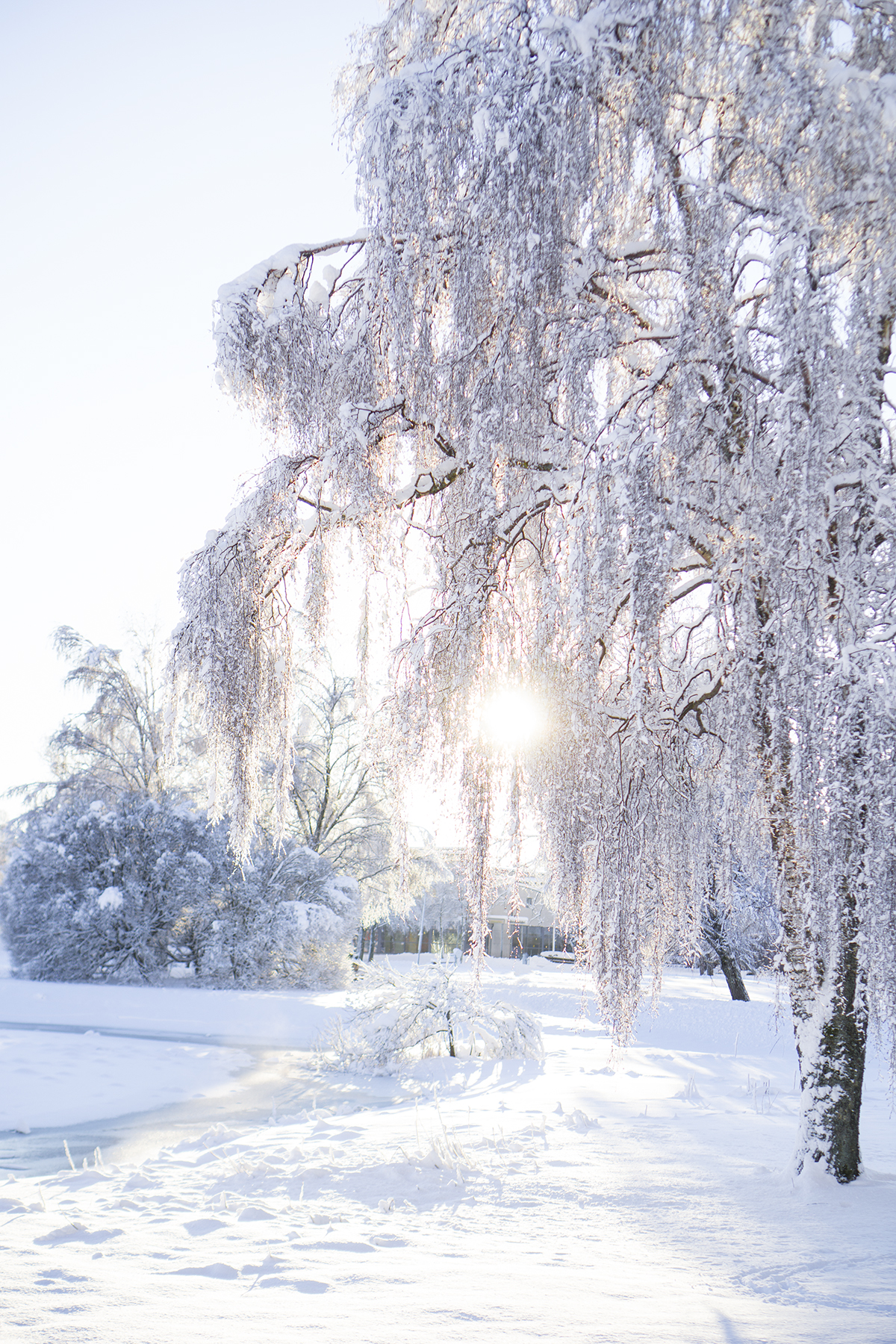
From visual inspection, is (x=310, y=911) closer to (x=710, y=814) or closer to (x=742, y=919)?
(x=742, y=919)

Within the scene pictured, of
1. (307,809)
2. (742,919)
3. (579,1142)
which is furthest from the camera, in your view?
(307,809)

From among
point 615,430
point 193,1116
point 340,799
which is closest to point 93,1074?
point 193,1116

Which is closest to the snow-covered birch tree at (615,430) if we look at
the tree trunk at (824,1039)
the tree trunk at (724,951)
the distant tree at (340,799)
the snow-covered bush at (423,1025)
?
the tree trunk at (824,1039)

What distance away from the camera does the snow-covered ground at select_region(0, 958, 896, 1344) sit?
353 centimetres

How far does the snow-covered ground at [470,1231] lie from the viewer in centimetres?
353

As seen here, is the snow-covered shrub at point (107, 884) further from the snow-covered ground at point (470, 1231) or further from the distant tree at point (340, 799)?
the snow-covered ground at point (470, 1231)

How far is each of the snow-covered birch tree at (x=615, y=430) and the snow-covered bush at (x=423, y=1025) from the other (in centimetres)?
671

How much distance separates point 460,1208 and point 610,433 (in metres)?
4.44

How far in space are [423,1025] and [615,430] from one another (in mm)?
9719

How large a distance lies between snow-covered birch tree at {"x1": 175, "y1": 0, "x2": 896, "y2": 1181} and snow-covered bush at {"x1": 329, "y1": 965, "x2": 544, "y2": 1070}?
22.0ft

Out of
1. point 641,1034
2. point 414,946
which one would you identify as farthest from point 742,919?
point 414,946

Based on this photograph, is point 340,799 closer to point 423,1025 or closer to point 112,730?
point 112,730

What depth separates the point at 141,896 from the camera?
22031 millimetres

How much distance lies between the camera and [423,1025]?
11812 millimetres
